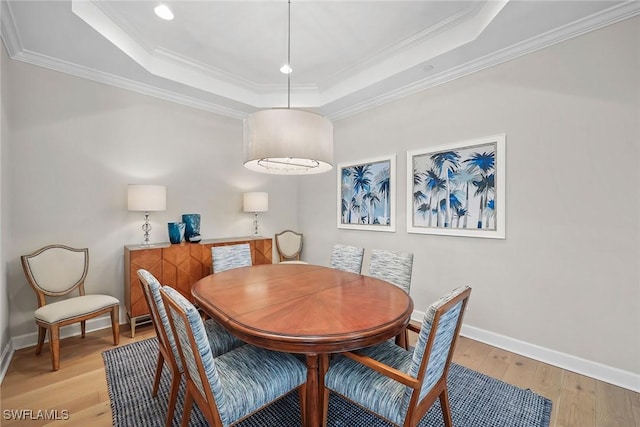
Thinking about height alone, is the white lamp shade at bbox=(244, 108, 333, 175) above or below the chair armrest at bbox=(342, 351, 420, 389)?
above

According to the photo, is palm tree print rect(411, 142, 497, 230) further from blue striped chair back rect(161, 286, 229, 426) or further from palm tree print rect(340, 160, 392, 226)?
blue striped chair back rect(161, 286, 229, 426)

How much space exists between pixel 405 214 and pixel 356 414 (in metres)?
2.24

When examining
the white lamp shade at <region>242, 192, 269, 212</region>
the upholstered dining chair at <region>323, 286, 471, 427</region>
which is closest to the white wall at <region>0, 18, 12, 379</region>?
the white lamp shade at <region>242, 192, 269, 212</region>

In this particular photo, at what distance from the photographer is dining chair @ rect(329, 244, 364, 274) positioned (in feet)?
9.32

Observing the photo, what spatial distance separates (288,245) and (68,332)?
2771 mm

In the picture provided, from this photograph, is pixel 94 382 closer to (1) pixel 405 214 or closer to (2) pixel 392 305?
(2) pixel 392 305

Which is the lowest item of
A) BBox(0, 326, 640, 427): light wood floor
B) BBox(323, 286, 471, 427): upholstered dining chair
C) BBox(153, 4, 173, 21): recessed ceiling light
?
BBox(0, 326, 640, 427): light wood floor

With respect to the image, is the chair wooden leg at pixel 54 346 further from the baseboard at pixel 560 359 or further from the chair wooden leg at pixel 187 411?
the baseboard at pixel 560 359

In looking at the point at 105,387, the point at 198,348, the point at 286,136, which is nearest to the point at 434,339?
the point at 198,348

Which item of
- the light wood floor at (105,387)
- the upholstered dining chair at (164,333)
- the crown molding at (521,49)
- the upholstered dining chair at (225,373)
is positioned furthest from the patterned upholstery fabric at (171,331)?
the crown molding at (521,49)

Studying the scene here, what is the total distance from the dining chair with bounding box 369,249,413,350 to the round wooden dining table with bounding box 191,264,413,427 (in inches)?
11.0

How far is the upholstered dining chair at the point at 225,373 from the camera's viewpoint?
1231 mm

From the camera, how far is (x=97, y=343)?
2779 mm

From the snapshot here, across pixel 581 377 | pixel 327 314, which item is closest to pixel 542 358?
pixel 581 377
